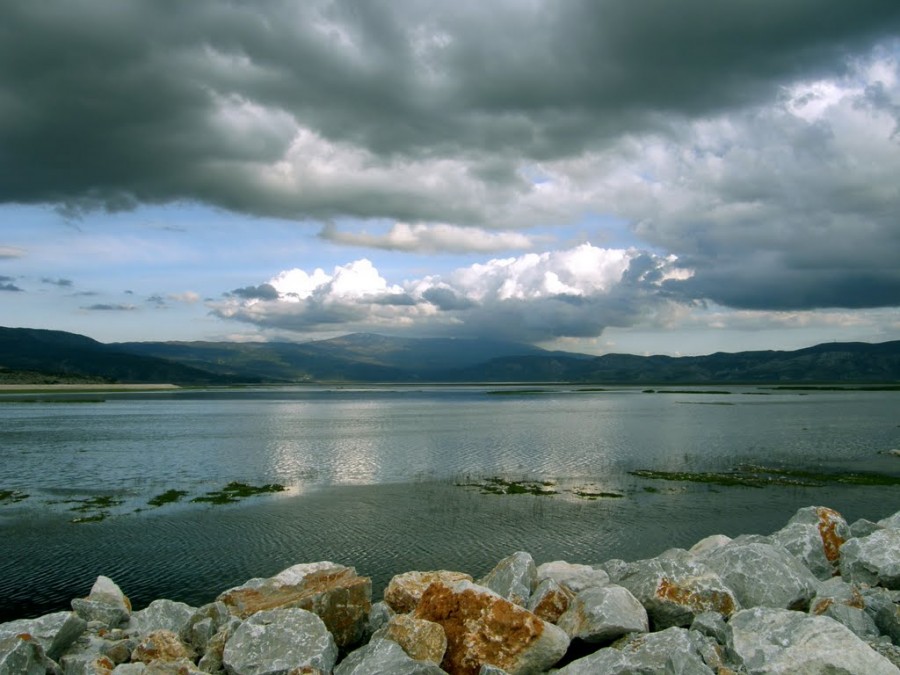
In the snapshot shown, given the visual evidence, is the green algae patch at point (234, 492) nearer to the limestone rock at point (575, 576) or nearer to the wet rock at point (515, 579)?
the limestone rock at point (575, 576)

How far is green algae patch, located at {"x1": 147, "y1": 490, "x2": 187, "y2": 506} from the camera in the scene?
38594mm

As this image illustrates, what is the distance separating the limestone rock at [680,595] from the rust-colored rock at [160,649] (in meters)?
9.31

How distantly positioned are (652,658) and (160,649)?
9.28m

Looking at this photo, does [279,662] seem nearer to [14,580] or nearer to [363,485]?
[14,580]

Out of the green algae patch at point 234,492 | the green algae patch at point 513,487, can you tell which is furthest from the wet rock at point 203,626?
the green algae patch at point 513,487

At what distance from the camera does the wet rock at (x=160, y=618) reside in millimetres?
15531

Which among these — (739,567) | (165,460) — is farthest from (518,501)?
(165,460)

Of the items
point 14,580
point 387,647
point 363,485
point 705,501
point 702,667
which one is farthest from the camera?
point 363,485

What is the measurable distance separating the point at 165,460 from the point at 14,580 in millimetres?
33857

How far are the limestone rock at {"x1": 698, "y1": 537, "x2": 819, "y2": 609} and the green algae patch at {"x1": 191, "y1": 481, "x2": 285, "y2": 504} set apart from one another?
30167 millimetres

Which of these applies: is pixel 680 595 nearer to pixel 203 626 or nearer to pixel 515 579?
pixel 515 579

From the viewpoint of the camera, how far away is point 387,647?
11.9 m

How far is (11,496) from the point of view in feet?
132

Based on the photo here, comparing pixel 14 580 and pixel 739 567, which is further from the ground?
pixel 739 567
